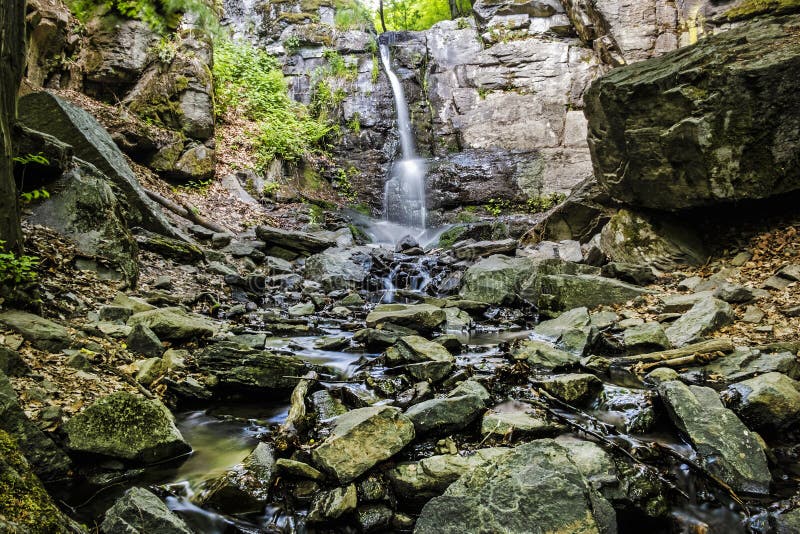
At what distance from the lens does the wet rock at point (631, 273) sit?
24.2ft

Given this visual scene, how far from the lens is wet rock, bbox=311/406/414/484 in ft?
8.42

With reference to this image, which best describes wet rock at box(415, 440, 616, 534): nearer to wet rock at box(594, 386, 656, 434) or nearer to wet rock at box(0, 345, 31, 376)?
wet rock at box(594, 386, 656, 434)

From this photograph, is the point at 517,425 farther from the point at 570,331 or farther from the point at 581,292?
the point at 581,292

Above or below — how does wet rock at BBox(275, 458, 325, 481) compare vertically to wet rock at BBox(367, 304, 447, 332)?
above

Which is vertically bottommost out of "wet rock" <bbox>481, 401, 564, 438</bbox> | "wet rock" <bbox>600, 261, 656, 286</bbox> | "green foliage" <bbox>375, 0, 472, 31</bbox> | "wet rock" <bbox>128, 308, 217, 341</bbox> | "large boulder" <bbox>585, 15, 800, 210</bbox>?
"wet rock" <bbox>600, 261, 656, 286</bbox>

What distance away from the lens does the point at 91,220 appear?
5.93 meters

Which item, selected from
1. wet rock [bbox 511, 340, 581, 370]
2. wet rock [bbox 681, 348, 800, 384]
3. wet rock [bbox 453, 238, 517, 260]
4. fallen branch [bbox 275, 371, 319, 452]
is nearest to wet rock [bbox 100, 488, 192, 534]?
fallen branch [bbox 275, 371, 319, 452]

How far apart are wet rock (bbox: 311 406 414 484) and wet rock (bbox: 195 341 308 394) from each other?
120cm

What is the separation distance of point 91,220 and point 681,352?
775 cm

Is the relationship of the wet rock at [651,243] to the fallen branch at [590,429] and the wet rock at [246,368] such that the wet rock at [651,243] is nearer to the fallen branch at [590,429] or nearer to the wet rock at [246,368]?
the fallen branch at [590,429]

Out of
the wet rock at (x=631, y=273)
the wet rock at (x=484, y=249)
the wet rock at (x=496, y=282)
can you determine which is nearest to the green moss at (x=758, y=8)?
the wet rock at (x=631, y=273)

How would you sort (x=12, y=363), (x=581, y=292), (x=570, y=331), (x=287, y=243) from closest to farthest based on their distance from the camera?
(x=12, y=363)
(x=570, y=331)
(x=581, y=292)
(x=287, y=243)

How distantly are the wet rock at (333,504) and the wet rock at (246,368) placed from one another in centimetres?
161

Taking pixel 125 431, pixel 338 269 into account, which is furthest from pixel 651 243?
pixel 125 431
